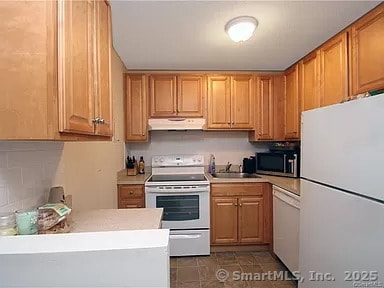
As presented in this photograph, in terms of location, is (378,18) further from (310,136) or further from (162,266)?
(162,266)

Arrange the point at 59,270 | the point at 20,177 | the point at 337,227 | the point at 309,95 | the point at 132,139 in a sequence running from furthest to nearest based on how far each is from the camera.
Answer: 1. the point at 132,139
2. the point at 309,95
3. the point at 337,227
4. the point at 20,177
5. the point at 59,270

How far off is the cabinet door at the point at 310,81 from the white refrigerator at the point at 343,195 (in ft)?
2.99

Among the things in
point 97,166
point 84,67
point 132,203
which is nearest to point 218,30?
point 84,67

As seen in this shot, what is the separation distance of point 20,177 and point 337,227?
168cm

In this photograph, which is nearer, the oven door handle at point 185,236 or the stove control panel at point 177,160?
the oven door handle at point 185,236

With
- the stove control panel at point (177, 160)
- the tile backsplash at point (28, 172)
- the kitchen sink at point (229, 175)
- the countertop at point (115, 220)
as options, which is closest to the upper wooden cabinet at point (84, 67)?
the tile backsplash at point (28, 172)

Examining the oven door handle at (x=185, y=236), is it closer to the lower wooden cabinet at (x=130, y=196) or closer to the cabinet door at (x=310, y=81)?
the lower wooden cabinet at (x=130, y=196)

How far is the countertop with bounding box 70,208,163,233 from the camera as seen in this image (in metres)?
1.31

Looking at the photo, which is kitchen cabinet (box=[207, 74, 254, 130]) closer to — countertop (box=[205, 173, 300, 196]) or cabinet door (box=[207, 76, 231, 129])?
cabinet door (box=[207, 76, 231, 129])

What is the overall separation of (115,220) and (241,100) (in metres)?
2.52

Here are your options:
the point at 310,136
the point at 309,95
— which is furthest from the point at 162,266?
the point at 309,95

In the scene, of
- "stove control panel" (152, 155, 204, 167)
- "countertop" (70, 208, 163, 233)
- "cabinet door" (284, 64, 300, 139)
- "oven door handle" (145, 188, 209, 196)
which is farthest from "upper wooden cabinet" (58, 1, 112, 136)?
"cabinet door" (284, 64, 300, 139)

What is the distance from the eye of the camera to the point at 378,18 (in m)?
1.83

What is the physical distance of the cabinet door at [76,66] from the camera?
0.87 meters
